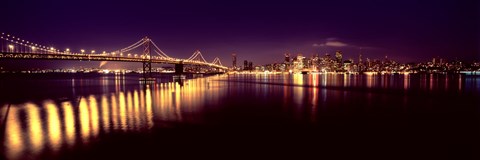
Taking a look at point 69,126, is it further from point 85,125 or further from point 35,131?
point 35,131

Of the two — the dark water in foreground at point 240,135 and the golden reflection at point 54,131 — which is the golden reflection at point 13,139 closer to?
the dark water in foreground at point 240,135

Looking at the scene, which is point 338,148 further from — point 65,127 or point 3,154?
point 65,127

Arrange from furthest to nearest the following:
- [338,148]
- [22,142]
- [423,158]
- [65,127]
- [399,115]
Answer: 1. [399,115]
2. [65,127]
3. [22,142]
4. [338,148]
5. [423,158]

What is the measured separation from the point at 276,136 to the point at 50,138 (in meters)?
7.72

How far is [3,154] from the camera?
8.42 metres

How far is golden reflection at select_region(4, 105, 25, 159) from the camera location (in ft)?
28.2

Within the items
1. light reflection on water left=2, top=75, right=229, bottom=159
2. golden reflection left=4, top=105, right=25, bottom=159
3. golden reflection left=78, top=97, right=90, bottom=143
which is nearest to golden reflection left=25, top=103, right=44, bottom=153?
light reflection on water left=2, top=75, right=229, bottom=159

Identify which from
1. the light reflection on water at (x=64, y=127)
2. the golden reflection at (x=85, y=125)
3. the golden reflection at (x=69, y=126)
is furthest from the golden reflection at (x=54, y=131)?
the golden reflection at (x=85, y=125)

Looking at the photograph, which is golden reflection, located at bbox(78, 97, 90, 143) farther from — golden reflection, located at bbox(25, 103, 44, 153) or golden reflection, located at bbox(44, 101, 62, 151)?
golden reflection, located at bbox(25, 103, 44, 153)

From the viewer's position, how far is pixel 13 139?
33.4 ft

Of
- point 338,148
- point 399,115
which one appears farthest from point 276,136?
point 399,115

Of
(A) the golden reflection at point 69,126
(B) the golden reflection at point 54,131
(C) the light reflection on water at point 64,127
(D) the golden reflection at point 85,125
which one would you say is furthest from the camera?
(D) the golden reflection at point 85,125

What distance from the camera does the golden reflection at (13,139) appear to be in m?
8.58

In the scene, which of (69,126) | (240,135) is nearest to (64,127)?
(69,126)
